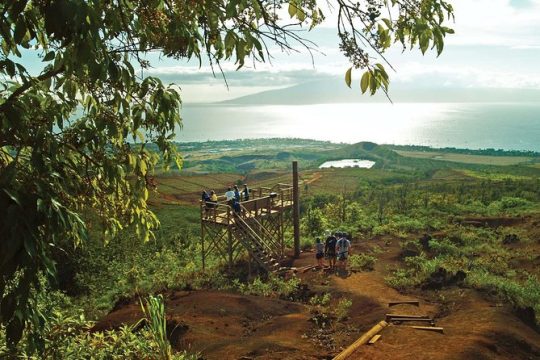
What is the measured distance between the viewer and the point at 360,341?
930cm

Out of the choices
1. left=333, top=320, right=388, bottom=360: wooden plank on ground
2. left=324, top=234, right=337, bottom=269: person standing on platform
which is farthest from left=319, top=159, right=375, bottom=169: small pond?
left=333, top=320, right=388, bottom=360: wooden plank on ground

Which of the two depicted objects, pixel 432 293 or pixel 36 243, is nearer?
pixel 36 243

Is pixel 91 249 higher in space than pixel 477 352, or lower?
lower

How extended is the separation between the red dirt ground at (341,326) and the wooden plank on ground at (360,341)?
15 centimetres

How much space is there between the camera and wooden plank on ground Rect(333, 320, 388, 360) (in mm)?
8508

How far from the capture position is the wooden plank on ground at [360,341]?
27.9ft

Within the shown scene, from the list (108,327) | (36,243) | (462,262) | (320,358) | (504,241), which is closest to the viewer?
(36,243)

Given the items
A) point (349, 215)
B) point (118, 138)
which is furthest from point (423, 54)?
point (349, 215)

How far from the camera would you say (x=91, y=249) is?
897 inches

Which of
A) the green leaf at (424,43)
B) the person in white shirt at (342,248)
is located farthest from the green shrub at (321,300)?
the green leaf at (424,43)

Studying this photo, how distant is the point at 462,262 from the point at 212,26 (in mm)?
16905

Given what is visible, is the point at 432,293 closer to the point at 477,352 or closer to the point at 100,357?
the point at 477,352

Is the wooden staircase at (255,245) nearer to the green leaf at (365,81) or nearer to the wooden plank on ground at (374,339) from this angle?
the wooden plank on ground at (374,339)

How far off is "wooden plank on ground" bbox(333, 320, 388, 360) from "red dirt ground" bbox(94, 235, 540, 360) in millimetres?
152
